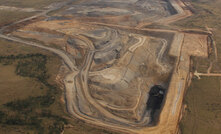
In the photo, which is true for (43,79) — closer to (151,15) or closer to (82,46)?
(82,46)

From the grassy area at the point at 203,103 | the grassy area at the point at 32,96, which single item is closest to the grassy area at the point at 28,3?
the grassy area at the point at 32,96

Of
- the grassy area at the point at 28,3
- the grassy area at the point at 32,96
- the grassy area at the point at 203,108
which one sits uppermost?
the grassy area at the point at 28,3

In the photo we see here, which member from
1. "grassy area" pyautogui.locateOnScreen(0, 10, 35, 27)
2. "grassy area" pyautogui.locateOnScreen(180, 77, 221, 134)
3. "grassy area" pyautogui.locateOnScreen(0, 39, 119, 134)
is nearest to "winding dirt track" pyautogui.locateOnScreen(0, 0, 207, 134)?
"grassy area" pyautogui.locateOnScreen(180, 77, 221, 134)

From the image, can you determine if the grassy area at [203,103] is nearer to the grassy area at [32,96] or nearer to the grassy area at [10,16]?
the grassy area at [32,96]

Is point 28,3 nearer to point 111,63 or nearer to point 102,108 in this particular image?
point 111,63

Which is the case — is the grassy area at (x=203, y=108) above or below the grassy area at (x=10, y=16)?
below

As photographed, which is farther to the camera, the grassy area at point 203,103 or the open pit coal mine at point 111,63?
the open pit coal mine at point 111,63

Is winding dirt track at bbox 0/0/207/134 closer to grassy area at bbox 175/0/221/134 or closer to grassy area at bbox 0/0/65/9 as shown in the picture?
grassy area at bbox 175/0/221/134
